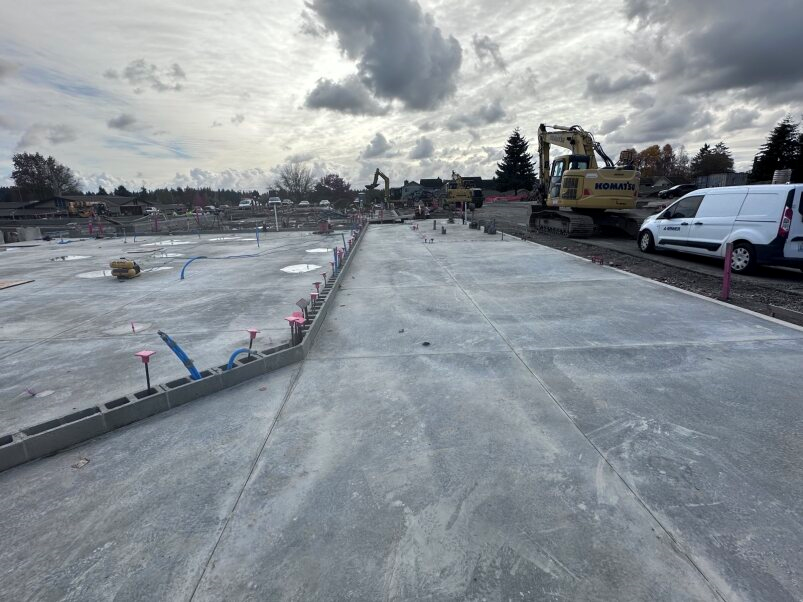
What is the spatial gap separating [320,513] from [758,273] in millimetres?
11396

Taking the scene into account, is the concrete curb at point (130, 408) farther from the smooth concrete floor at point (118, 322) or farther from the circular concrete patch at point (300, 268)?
the circular concrete patch at point (300, 268)

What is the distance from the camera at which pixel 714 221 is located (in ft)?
31.7

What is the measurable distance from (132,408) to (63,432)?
515 mm

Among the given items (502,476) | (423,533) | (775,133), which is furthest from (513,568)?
(775,133)

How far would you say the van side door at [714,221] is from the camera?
30.4ft

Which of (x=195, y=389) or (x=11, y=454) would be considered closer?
(x=11, y=454)

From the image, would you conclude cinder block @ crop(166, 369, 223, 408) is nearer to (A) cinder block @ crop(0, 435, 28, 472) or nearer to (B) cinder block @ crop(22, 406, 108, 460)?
(B) cinder block @ crop(22, 406, 108, 460)

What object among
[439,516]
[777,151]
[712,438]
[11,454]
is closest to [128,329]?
[11,454]

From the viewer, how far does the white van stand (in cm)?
823

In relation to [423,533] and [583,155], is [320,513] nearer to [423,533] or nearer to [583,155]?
[423,533]

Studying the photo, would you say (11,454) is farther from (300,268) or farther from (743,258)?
(743,258)

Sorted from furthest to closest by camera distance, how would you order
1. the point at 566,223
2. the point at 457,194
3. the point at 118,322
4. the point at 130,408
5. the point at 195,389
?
the point at 457,194
the point at 566,223
the point at 118,322
the point at 195,389
the point at 130,408

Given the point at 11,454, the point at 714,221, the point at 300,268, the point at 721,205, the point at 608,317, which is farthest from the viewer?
the point at 300,268

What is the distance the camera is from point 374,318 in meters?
6.62
